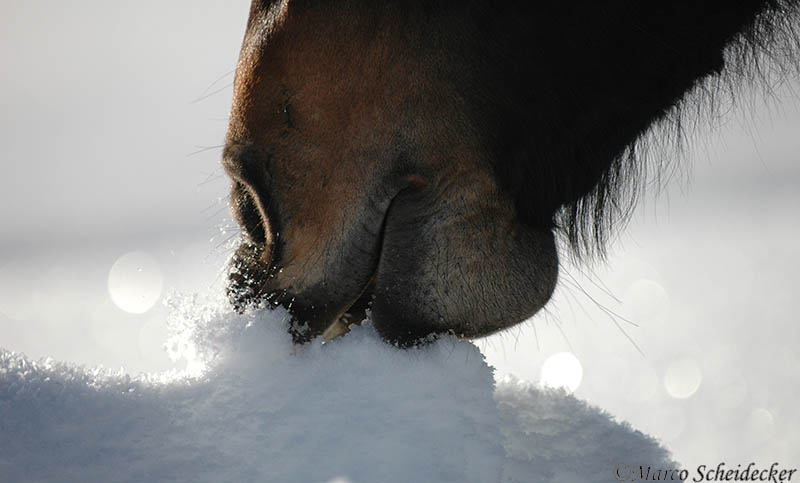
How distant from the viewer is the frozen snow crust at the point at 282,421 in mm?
443

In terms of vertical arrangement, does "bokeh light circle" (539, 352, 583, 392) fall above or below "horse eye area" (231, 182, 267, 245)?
above

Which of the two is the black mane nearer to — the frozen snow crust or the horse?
the horse

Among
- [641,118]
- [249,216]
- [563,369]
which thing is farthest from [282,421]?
[563,369]

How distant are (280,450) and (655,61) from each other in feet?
1.56

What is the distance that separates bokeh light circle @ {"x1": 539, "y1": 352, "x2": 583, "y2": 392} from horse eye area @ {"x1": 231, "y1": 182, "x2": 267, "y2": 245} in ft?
2.63

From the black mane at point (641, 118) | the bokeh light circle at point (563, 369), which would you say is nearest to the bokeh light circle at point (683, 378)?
the bokeh light circle at point (563, 369)

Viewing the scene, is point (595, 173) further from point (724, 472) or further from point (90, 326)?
point (90, 326)

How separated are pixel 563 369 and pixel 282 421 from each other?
1035 mm

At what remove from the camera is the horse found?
615 mm

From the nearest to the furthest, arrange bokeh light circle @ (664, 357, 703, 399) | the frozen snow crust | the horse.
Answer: the frozen snow crust → the horse → bokeh light circle @ (664, 357, 703, 399)

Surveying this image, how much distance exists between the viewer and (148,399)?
484 mm

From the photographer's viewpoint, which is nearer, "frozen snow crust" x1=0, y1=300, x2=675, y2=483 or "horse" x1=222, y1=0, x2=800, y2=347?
"frozen snow crust" x1=0, y1=300, x2=675, y2=483

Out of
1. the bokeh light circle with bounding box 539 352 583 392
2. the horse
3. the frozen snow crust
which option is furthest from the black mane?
the bokeh light circle with bounding box 539 352 583 392

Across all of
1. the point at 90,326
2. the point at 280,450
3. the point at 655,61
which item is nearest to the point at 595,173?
the point at 655,61
